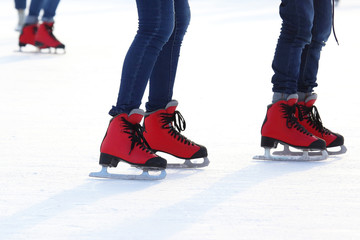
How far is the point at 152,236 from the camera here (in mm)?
1567

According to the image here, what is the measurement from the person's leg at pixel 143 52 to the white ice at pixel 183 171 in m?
0.21

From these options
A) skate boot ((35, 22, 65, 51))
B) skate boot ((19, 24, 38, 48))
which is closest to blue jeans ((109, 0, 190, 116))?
skate boot ((35, 22, 65, 51))

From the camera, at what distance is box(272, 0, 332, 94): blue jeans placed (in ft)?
7.57

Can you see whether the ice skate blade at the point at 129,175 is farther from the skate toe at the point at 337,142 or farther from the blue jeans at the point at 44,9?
the blue jeans at the point at 44,9

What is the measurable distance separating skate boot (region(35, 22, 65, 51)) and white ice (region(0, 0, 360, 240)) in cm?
8

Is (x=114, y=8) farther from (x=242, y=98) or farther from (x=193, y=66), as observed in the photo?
(x=242, y=98)

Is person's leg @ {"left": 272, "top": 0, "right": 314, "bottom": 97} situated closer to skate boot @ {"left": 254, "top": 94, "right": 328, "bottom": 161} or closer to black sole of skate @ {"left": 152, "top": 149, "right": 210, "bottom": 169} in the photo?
skate boot @ {"left": 254, "top": 94, "right": 328, "bottom": 161}

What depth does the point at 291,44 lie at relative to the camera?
2.35 m

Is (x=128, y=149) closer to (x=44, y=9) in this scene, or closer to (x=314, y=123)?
(x=314, y=123)

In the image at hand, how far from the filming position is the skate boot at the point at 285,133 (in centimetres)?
232

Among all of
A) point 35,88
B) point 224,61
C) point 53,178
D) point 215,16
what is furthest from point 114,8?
point 53,178

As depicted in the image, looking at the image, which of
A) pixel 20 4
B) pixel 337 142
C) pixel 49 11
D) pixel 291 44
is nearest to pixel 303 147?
pixel 337 142

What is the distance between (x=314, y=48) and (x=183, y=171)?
1.85 ft

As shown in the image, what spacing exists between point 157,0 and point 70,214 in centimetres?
56
